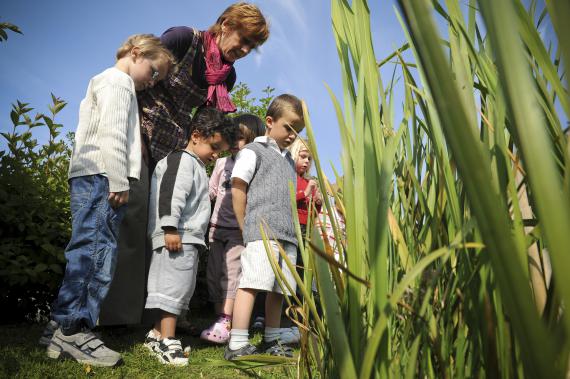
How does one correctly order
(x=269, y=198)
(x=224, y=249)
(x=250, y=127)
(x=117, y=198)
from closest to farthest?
(x=117, y=198), (x=269, y=198), (x=224, y=249), (x=250, y=127)

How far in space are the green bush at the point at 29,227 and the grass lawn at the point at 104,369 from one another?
22cm

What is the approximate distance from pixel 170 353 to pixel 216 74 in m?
1.52

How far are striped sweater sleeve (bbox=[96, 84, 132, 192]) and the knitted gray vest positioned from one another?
709mm

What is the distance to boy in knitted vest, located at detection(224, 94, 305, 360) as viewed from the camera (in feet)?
7.16

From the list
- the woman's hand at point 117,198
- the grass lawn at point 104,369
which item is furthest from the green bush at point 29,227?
the woman's hand at point 117,198

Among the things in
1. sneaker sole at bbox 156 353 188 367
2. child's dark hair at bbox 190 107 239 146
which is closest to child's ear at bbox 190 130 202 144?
child's dark hair at bbox 190 107 239 146

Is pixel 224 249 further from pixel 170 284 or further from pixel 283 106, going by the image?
pixel 283 106

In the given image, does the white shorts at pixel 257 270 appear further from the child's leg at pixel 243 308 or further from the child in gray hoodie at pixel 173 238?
the child in gray hoodie at pixel 173 238

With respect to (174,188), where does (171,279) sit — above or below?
below

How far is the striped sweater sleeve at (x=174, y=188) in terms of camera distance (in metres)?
2.18

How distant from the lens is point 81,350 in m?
1.69

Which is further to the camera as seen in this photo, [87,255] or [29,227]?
[29,227]

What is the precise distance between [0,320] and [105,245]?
4.15 ft

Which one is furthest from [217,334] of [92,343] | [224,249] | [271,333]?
[92,343]
